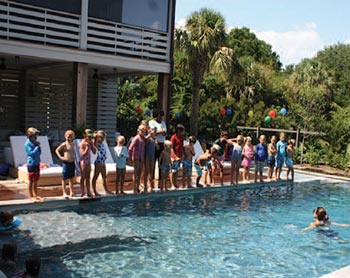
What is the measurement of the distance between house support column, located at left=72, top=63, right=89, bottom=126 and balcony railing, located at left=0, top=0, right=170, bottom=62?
78 cm

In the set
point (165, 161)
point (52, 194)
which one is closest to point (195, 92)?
point (165, 161)

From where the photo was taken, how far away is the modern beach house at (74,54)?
43.7 ft

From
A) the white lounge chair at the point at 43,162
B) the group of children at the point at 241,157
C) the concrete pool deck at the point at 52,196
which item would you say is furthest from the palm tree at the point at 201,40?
the white lounge chair at the point at 43,162

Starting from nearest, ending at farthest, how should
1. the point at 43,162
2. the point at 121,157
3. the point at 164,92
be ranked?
the point at 121,157 → the point at 43,162 → the point at 164,92

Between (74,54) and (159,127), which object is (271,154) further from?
(74,54)

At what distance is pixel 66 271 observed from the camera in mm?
5734

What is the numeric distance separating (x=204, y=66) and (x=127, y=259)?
1490cm

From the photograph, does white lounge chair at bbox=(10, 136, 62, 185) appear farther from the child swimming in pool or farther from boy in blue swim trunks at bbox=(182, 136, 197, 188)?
the child swimming in pool

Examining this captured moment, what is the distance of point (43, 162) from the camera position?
11773 millimetres

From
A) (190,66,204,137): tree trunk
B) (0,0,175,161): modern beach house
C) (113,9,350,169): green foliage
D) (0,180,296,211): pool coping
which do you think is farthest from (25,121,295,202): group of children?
(190,66,204,137): tree trunk

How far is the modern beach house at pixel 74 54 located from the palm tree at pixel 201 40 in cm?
356

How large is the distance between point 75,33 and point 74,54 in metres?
0.88

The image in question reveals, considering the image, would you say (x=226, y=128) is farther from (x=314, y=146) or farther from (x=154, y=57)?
(x=154, y=57)

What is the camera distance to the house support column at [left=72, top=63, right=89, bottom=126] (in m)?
13.8
